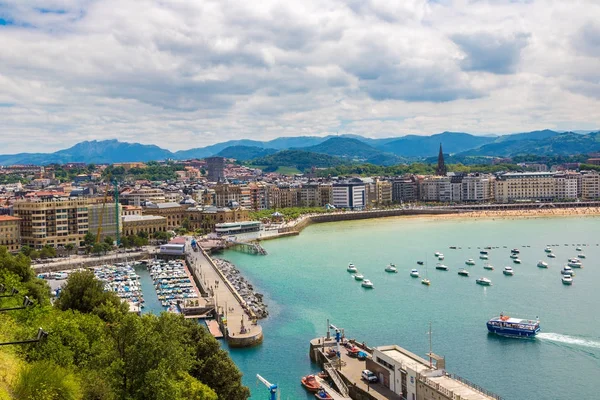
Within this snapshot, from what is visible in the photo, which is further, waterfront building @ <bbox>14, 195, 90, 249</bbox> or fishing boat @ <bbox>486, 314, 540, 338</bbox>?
waterfront building @ <bbox>14, 195, 90, 249</bbox>

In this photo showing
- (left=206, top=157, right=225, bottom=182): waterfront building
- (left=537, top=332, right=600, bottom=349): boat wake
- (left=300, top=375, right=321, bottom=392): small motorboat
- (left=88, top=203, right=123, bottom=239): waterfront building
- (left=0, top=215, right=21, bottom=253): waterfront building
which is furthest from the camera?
Answer: (left=206, top=157, right=225, bottom=182): waterfront building

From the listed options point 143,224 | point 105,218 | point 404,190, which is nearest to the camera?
point 105,218

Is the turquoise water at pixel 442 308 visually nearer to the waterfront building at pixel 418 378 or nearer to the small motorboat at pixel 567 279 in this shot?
the small motorboat at pixel 567 279

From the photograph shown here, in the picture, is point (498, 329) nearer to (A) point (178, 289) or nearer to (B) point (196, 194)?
(A) point (178, 289)

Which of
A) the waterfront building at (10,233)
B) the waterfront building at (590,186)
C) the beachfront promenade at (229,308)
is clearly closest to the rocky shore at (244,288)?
the beachfront promenade at (229,308)

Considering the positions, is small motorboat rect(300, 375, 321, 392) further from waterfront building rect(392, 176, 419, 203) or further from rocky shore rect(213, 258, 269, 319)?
waterfront building rect(392, 176, 419, 203)

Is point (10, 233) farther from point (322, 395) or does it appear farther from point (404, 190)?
point (404, 190)

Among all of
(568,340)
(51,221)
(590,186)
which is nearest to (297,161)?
(590,186)

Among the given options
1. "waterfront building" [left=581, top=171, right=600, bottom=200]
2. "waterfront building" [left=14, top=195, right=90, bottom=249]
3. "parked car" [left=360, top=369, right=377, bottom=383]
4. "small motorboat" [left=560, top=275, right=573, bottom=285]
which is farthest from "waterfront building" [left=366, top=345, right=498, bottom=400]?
"waterfront building" [left=581, top=171, right=600, bottom=200]
